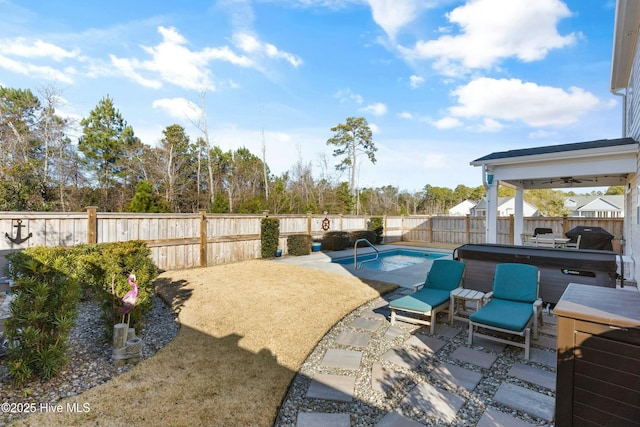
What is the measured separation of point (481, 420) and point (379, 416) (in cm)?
79

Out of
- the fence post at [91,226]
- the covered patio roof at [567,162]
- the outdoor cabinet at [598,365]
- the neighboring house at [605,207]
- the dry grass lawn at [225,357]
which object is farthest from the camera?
the neighboring house at [605,207]

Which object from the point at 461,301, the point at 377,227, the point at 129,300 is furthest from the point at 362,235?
the point at 129,300

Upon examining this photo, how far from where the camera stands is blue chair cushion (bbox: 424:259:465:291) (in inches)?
194

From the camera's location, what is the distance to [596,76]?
980cm

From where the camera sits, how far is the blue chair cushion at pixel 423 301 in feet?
13.7

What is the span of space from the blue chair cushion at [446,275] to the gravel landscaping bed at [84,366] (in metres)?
4.07

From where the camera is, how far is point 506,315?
3.71 m

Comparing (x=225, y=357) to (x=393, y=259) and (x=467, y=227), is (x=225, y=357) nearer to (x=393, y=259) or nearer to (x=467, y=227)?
(x=393, y=259)

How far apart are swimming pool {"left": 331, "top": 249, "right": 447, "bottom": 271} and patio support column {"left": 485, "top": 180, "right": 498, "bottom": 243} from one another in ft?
10.4

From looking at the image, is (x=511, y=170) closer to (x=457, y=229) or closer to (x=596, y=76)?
(x=596, y=76)

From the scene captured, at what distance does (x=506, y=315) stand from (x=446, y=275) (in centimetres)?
134

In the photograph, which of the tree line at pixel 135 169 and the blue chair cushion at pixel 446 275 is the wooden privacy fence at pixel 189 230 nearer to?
the tree line at pixel 135 169

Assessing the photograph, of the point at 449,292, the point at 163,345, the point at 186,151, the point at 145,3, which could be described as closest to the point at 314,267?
the point at 449,292

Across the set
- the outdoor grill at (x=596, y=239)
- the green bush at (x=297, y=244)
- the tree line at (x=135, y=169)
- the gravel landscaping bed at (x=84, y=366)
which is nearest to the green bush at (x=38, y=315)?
the gravel landscaping bed at (x=84, y=366)
